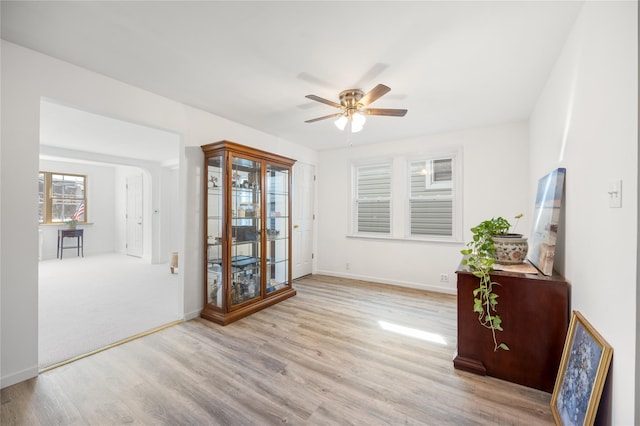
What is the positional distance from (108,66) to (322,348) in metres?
3.12

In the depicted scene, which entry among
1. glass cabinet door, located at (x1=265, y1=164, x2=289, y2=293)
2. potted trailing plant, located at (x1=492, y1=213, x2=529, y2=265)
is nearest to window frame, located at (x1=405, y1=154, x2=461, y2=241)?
potted trailing plant, located at (x1=492, y1=213, x2=529, y2=265)

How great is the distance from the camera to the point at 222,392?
1.83m

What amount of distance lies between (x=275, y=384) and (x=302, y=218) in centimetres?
331

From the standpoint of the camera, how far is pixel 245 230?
3396 millimetres

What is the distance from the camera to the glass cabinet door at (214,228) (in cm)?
316

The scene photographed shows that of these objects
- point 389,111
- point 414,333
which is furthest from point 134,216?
point 414,333

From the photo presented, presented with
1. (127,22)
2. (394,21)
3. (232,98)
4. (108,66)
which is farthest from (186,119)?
(394,21)

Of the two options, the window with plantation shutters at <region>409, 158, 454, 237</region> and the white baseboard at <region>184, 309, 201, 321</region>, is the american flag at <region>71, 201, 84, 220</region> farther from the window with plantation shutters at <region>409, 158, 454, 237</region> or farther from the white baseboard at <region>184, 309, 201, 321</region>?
the window with plantation shutters at <region>409, 158, 454, 237</region>

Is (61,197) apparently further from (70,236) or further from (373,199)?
(373,199)

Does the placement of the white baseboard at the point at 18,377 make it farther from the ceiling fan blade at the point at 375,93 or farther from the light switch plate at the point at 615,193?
the light switch plate at the point at 615,193

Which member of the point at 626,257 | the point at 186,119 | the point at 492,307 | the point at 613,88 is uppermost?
the point at 186,119

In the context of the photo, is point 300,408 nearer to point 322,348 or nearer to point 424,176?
point 322,348

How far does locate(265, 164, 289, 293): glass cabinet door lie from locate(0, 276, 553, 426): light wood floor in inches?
38.6

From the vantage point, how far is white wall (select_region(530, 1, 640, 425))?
1070 millimetres
